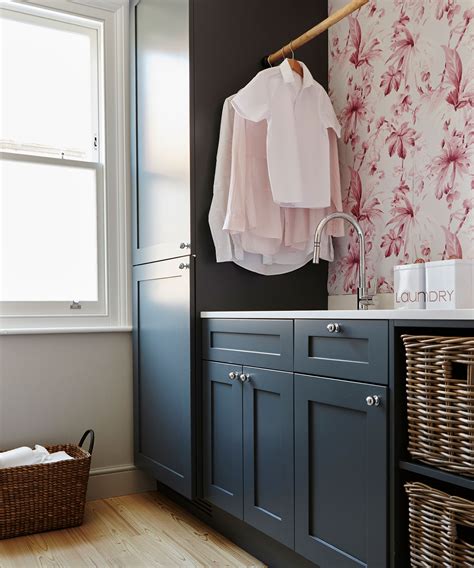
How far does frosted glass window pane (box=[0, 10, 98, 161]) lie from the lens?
2.75m

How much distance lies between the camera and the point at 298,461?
180cm

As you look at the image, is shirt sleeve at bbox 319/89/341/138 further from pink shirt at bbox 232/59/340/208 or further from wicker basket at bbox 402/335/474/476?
wicker basket at bbox 402/335/474/476

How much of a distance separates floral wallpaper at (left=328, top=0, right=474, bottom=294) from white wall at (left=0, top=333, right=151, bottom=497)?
112 centimetres

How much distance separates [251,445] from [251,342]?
1.15 ft

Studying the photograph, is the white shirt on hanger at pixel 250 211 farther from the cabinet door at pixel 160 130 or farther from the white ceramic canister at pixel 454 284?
the white ceramic canister at pixel 454 284

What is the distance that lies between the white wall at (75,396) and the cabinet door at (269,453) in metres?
0.97

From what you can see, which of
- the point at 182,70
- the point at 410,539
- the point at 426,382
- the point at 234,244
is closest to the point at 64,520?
the point at 234,244

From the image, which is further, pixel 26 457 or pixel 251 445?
pixel 26 457

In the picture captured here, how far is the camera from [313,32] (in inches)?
88.9

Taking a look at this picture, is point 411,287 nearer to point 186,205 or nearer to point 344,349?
point 344,349

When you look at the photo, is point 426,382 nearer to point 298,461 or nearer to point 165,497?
point 298,461

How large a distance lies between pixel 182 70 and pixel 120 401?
5.02 ft

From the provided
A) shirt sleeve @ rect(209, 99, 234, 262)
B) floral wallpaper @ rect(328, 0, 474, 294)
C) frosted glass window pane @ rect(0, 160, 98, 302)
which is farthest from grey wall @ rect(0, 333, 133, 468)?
floral wallpaper @ rect(328, 0, 474, 294)

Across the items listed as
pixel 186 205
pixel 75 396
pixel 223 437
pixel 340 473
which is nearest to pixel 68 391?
pixel 75 396
